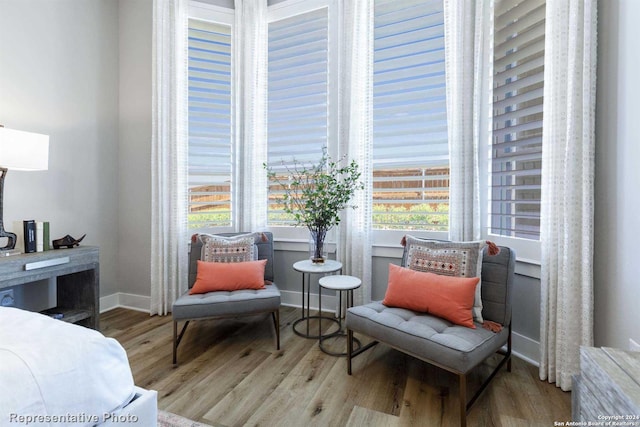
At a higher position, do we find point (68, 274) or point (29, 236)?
point (29, 236)

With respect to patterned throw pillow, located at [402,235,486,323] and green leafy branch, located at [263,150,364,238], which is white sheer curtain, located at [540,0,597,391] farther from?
green leafy branch, located at [263,150,364,238]

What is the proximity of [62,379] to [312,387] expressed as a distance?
135cm

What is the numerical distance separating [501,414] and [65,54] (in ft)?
13.6

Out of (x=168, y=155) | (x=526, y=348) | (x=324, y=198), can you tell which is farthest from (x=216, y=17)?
(x=526, y=348)

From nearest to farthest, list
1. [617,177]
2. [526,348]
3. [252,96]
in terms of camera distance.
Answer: [617,177], [526,348], [252,96]

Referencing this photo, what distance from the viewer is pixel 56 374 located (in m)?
0.87

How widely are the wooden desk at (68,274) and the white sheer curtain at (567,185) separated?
327cm

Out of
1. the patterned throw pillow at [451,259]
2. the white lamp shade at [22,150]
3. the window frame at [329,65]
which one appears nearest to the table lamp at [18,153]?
the white lamp shade at [22,150]

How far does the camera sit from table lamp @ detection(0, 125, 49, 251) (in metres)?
2.05

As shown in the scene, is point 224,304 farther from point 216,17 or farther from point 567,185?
point 216,17

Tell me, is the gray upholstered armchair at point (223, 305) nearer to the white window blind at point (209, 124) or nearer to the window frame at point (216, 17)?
the window frame at point (216, 17)

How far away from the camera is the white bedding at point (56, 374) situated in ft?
2.59

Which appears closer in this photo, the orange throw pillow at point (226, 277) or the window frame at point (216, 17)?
the orange throw pillow at point (226, 277)

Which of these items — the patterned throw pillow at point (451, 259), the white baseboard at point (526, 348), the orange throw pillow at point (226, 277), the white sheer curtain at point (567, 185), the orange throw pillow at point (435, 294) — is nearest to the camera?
the white sheer curtain at point (567, 185)
